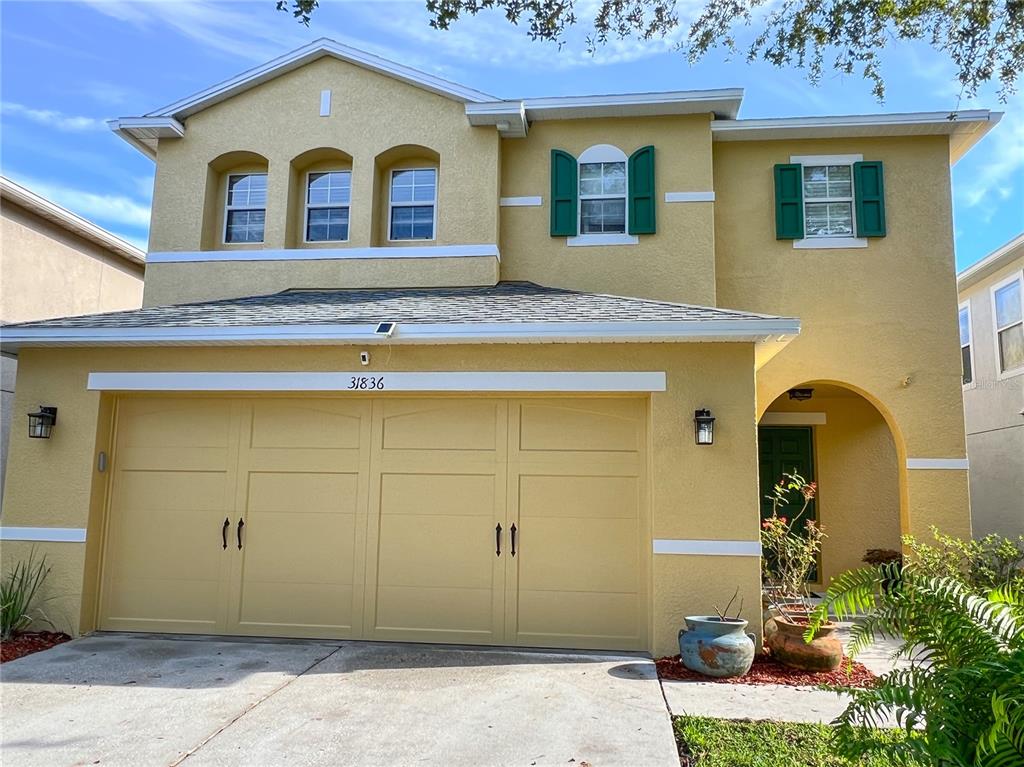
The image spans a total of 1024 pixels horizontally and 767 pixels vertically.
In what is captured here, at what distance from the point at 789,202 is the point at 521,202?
359 cm

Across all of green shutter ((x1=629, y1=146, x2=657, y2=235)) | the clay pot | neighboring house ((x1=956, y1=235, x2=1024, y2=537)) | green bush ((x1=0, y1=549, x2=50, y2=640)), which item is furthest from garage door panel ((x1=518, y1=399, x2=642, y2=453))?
neighboring house ((x1=956, y1=235, x2=1024, y2=537))

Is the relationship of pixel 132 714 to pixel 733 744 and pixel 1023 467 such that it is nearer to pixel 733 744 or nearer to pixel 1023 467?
pixel 733 744

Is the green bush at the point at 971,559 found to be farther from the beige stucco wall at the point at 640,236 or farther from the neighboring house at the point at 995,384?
the neighboring house at the point at 995,384

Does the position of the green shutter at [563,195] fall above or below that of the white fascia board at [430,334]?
above

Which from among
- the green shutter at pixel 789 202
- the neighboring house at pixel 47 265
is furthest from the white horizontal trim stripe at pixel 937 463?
the neighboring house at pixel 47 265

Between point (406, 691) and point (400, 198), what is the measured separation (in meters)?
6.68

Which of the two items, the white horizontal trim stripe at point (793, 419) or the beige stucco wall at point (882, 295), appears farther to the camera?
the white horizontal trim stripe at point (793, 419)

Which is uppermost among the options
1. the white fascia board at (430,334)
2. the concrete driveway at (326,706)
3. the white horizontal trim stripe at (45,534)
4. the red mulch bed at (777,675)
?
the white fascia board at (430,334)

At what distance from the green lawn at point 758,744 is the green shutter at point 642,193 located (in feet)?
20.8

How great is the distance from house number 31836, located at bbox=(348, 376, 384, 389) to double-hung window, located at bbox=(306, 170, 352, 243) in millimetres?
3287

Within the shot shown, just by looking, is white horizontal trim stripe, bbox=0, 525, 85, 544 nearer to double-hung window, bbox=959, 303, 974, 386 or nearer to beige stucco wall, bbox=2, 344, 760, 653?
beige stucco wall, bbox=2, 344, 760, 653

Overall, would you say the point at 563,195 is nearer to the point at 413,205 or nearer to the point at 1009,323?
the point at 413,205

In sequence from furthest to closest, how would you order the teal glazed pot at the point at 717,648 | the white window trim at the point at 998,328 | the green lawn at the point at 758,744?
1. the white window trim at the point at 998,328
2. the teal glazed pot at the point at 717,648
3. the green lawn at the point at 758,744

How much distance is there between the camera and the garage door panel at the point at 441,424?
778cm
